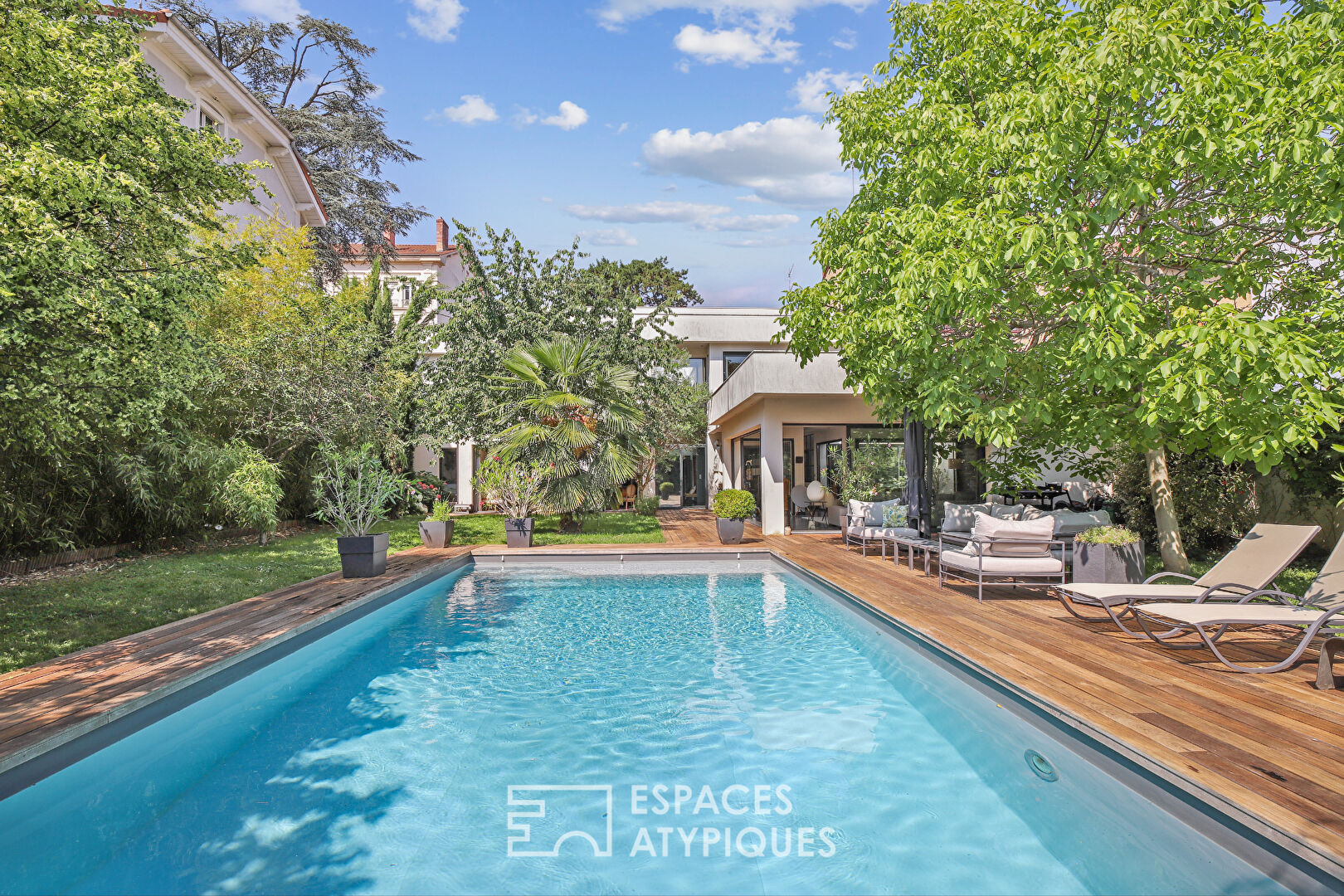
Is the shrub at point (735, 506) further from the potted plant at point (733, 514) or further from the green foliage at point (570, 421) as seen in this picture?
the green foliage at point (570, 421)

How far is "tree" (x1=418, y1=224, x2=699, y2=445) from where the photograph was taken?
15.7 m

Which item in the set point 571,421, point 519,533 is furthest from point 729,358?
point 519,533

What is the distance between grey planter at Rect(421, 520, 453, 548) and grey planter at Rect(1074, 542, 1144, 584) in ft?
34.6

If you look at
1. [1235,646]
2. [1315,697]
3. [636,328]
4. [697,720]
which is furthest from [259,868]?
[636,328]

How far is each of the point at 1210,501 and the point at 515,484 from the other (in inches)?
450

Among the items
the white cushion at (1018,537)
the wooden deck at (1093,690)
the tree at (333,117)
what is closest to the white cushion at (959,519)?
the wooden deck at (1093,690)

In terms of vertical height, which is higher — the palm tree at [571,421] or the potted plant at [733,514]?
the palm tree at [571,421]

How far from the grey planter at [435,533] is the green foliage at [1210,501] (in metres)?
11.7

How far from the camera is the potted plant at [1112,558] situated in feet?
22.8

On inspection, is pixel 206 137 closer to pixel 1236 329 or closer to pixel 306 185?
pixel 1236 329

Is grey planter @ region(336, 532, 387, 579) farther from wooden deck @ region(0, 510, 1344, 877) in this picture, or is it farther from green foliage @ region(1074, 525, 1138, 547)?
green foliage @ region(1074, 525, 1138, 547)

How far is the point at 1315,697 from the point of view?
4.06m

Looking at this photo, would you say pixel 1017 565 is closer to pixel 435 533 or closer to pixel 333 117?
pixel 435 533

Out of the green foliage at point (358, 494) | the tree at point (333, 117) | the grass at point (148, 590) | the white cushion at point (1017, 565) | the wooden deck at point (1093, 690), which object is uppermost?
the tree at point (333, 117)
